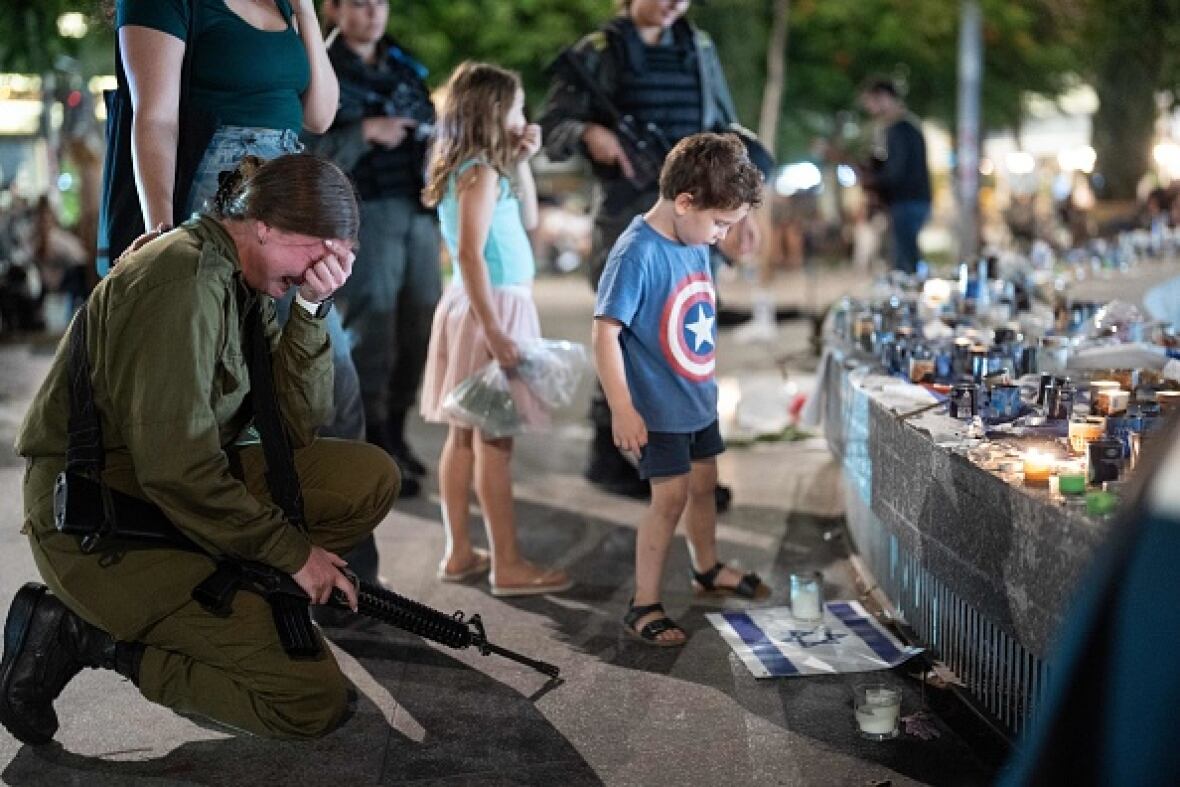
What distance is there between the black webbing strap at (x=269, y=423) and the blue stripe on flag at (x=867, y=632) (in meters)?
1.78

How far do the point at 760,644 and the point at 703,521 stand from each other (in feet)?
2.09

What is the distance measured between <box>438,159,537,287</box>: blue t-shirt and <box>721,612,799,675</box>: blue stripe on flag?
1482 millimetres

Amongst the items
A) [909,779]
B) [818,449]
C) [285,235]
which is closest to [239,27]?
[285,235]

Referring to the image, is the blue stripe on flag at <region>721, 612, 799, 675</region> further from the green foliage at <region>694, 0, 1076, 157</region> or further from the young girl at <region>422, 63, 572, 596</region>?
the green foliage at <region>694, 0, 1076, 157</region>

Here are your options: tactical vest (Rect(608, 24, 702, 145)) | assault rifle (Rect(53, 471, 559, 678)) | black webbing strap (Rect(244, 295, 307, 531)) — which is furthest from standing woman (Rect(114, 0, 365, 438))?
tactical vest (Rect(608, 24, 702, 145))

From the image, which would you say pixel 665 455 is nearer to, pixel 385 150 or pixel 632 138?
pixel 632 138

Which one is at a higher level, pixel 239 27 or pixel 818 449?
pixel 239 27

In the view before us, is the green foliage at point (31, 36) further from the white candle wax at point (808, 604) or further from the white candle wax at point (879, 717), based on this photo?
the white candle wax at point (879, 717)

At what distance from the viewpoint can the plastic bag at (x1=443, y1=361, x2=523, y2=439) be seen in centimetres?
539

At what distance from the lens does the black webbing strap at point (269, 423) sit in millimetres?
3986

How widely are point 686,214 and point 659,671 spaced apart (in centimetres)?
143

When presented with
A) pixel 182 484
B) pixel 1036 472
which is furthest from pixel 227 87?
pixel 1036 472

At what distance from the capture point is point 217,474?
144 inches

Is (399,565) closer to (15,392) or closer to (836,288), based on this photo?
(15,392)
